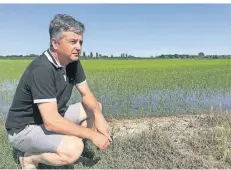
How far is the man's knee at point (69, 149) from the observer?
3.06 m

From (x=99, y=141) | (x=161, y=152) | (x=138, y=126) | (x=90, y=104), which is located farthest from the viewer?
(x=138, y=126)

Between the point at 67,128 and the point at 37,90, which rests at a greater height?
the point at 37,90

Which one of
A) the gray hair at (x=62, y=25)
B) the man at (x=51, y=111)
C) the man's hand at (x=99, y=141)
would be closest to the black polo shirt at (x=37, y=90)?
the man at (x=51, y=111)

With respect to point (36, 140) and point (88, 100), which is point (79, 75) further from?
point (36, 140)

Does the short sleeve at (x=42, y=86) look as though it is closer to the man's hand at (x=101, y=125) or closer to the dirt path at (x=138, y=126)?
the man's hand at (x=101, y=125)

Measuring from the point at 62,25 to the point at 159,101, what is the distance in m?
5.33

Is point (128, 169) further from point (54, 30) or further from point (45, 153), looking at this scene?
point (54, 30)

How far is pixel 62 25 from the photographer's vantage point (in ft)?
9.96

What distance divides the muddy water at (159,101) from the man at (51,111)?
345 centimetres

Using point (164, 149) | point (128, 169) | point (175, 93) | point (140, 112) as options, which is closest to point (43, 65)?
point (128, 169)

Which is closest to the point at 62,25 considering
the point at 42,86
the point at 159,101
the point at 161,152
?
the point at 42,86

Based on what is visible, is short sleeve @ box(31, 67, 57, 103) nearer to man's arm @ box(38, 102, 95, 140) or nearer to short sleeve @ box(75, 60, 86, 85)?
man's arm @ box(38, 102, 95, 140)

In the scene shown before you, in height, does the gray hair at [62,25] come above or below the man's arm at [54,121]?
above

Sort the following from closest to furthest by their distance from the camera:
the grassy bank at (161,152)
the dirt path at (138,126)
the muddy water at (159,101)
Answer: the grassy bank at (161,152) → the dirt path at (138,126) → the muddy water at (159,101)
